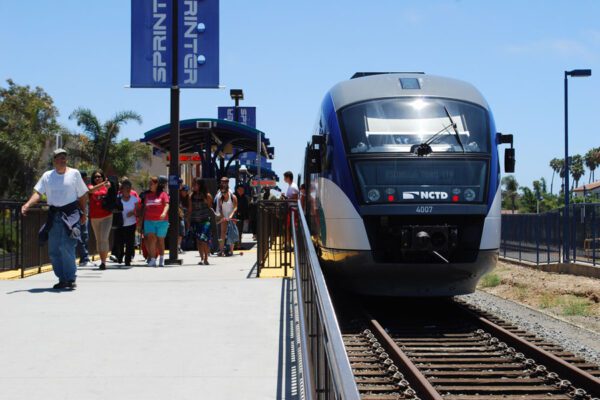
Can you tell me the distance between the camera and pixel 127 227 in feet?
51.1

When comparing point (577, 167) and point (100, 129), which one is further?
point (577, 167)

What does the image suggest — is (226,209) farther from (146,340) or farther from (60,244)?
(146,340)

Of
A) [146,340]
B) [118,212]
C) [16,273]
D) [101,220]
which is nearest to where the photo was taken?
[146,340]

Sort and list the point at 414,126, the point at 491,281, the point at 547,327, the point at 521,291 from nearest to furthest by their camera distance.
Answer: the point at 414,126
the point at 547,327
the point at 521,291
the point at 491,281

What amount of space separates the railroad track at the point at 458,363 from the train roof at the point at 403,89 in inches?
119

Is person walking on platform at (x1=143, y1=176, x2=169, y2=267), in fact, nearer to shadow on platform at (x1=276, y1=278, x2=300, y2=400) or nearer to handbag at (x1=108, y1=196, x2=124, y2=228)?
handbag at (x1=108, y1=196, x2=124, y2=228)

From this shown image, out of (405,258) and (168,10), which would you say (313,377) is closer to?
(405,258)

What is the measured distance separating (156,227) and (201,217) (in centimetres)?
108

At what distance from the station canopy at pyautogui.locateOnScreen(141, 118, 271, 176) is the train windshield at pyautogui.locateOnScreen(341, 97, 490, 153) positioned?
11.2 metres

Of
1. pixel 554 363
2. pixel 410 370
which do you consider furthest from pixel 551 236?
pixel 410 370

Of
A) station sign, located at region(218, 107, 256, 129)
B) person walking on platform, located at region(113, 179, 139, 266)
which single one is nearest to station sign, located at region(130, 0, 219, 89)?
A: person walking on platform, located at region(113, 179, 139, 266)

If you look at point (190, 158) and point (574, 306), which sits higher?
point (190, 158)

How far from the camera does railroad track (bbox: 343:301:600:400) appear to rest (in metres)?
7.26

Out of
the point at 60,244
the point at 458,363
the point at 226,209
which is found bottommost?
the point at 458,363
